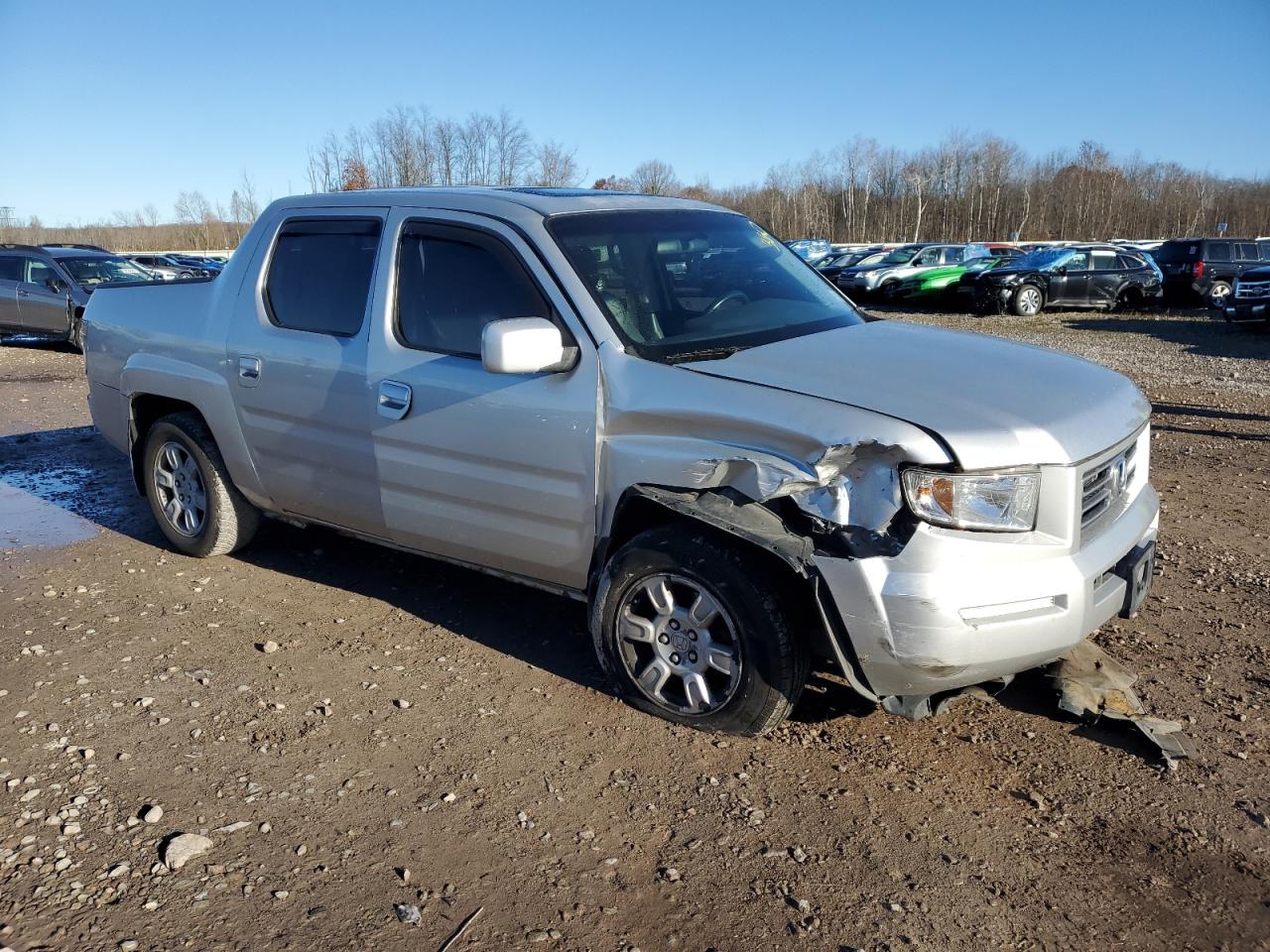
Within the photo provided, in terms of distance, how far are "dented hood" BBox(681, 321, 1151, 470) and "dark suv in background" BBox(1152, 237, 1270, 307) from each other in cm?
2149

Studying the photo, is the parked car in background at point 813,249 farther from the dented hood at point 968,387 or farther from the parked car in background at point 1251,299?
the dented hood at point 968,387

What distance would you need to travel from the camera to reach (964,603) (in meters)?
3.05

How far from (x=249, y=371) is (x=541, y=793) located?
8.76 feet

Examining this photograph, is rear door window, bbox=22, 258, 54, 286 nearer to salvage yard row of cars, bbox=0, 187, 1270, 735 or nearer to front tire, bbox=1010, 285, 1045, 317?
salvage yard row of cars, bbox=0, 187, 1270, 735

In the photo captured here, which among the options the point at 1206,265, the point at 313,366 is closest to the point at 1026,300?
the point at 1206,265

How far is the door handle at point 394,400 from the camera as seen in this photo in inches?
164

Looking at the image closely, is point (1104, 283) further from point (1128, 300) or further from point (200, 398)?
point (200, 398)

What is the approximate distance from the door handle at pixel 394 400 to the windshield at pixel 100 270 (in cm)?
1359

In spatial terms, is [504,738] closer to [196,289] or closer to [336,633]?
[336,633]

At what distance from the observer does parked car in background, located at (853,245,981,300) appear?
2589 centimetres

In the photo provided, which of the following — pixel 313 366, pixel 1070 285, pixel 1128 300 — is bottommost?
pixel 1128 300

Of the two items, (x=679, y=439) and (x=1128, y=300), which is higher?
(x=679, y=439)

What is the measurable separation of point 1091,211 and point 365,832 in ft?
256

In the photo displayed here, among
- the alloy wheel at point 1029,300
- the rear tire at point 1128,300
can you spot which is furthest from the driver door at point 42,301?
the rear tire at point 1128,300
